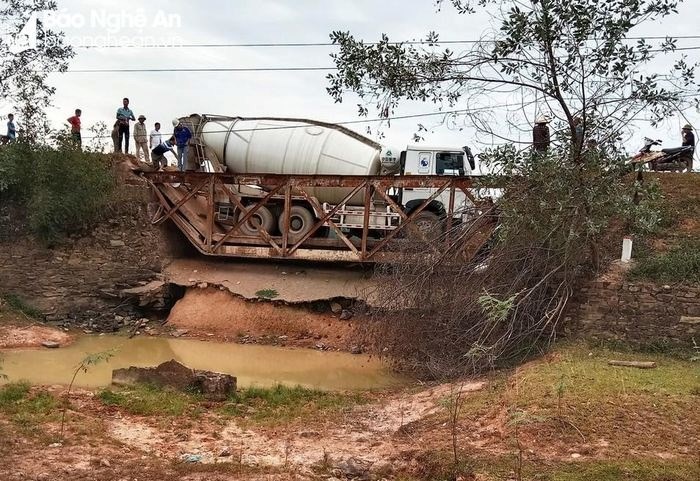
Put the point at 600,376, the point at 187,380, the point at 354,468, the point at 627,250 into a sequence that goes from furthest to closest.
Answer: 1. the point at 627,250
2. the point at 187,380
3. the point at 600,376
4. the point at 354,468

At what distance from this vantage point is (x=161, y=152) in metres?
16.4

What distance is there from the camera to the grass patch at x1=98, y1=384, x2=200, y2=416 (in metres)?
7.42

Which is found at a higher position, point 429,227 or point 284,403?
point 429,227

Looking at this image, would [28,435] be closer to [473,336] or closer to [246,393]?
[246,393]

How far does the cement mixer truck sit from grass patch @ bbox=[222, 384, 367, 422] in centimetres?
514

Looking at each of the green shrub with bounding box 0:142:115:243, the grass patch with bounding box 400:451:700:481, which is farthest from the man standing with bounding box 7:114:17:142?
the grass patch with bounding box 400:451:700:481

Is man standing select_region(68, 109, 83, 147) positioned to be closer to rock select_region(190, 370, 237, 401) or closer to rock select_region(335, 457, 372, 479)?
rock select_region(190, 370, 237, 401)

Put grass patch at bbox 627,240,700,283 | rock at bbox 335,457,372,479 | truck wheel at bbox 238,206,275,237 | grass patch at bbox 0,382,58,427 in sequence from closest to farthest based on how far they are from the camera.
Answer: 1. rock at bbox 335,457,372,479
2. grass patch at bbox 0,382,58,427
3. grass patch at bbox 627,240,700,283
4. truck wheel at bbox 238,206,275,237

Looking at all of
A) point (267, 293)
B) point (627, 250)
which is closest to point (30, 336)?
point (267, 293)

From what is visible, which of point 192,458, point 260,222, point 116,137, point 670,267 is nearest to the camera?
point 192,458

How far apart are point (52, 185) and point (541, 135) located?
1130 cm

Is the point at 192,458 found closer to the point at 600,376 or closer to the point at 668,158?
the point at 600,376

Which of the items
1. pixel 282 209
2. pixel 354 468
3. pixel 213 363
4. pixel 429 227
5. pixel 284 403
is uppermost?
pixel 282 209

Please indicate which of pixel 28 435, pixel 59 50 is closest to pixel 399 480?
pixel 28 435
